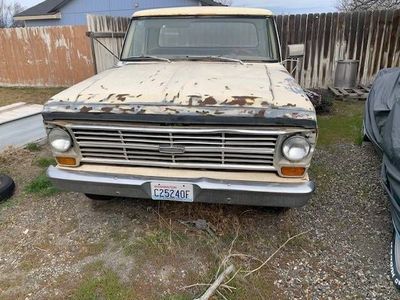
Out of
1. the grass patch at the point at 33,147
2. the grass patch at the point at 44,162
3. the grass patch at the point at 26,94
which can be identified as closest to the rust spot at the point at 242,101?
the grass patch at the point at 44,162

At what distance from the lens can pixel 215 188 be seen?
2781 millimetres

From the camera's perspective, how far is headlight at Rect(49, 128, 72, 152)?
297 cm

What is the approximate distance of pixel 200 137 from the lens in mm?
2752

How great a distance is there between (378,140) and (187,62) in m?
2.42

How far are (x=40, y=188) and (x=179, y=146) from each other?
2410 mm

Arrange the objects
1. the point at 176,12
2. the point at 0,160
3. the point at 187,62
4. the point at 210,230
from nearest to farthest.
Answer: the point at 210,230 → the point at 187,62 → the point at 176,12 → the point at 0,160

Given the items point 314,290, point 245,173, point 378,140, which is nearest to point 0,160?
point 245,173

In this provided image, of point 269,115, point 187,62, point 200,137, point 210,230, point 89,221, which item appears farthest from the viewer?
point 187,62

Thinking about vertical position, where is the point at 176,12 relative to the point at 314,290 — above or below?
above

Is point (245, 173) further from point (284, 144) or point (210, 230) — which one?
point (210, 230)

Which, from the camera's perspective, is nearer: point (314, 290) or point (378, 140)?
point (314, 290)

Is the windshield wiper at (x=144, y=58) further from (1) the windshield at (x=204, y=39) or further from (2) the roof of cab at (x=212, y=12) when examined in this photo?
(2) the roof of cab at (x=212, y=12)

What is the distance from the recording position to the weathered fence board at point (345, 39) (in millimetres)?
8844

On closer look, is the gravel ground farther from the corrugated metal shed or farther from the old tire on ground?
A: the corrugated metal shed
